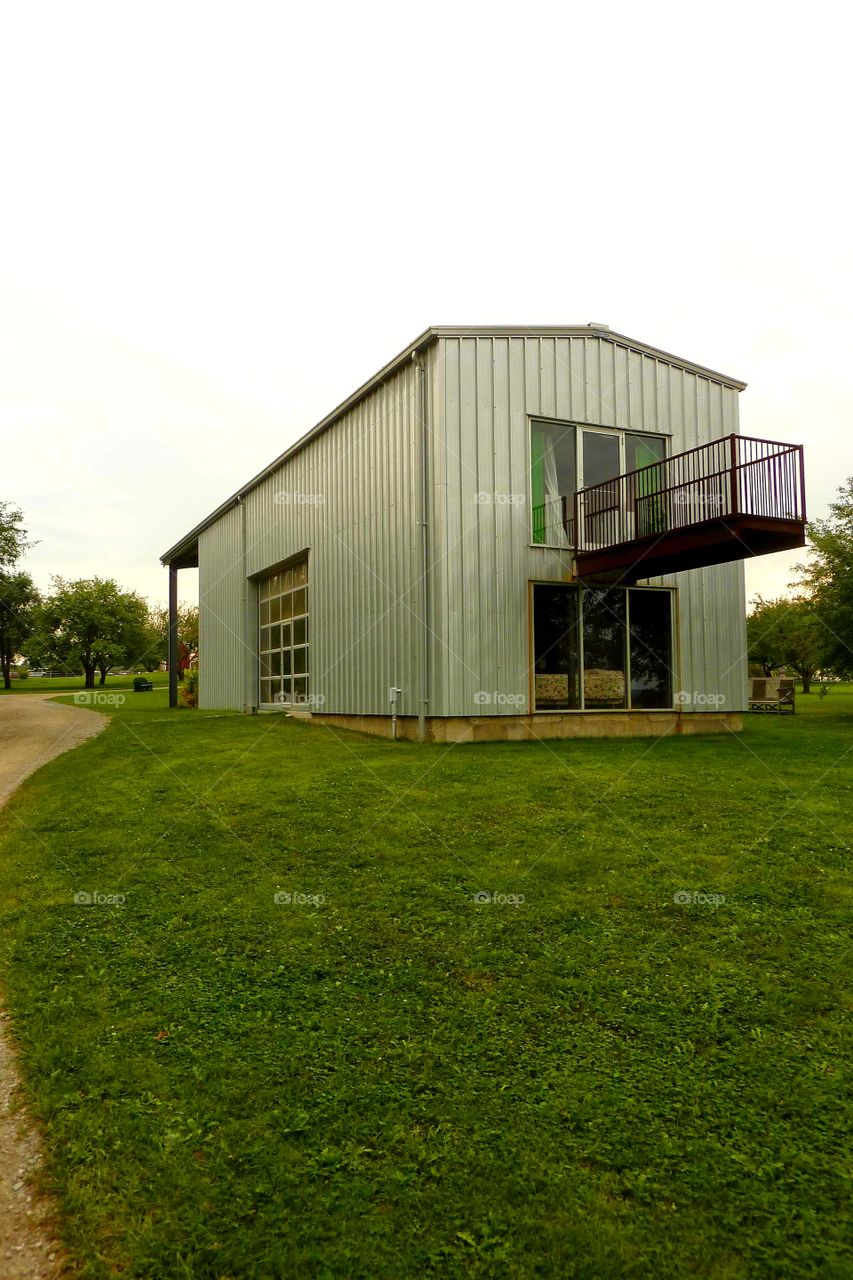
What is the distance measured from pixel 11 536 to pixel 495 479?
56.6 feet

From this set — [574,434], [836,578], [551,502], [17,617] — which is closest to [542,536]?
[551,502]

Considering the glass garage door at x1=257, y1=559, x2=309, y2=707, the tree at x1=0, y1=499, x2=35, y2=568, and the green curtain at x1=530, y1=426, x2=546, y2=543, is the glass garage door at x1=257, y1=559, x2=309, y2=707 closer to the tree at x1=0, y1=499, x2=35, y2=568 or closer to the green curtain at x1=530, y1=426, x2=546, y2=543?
the green curtain at x1=530, y1=426, x2=546, y2=543

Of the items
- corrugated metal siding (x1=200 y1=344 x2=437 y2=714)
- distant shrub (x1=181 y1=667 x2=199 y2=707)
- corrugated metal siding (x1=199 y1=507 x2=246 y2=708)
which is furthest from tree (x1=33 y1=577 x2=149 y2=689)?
corrugated metal siding (x1=200 y1=344 x2=437 y2=714)

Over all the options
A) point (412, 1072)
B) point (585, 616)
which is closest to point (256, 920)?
point (412, 1072)

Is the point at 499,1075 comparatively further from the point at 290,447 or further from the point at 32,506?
the point at 32,506

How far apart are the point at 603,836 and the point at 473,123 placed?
13464 mm

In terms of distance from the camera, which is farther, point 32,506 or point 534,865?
point 32,506

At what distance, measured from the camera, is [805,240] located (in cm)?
1474

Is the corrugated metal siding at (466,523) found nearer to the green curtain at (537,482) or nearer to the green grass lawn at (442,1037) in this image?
the green curtain at (537,482)

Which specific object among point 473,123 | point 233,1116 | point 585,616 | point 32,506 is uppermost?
point 473,123

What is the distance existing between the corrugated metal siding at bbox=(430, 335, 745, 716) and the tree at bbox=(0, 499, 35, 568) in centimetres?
1625

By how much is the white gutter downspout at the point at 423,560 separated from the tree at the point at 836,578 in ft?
51.1

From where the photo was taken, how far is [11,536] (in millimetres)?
23031

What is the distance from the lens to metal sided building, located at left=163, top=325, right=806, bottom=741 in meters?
12.3
